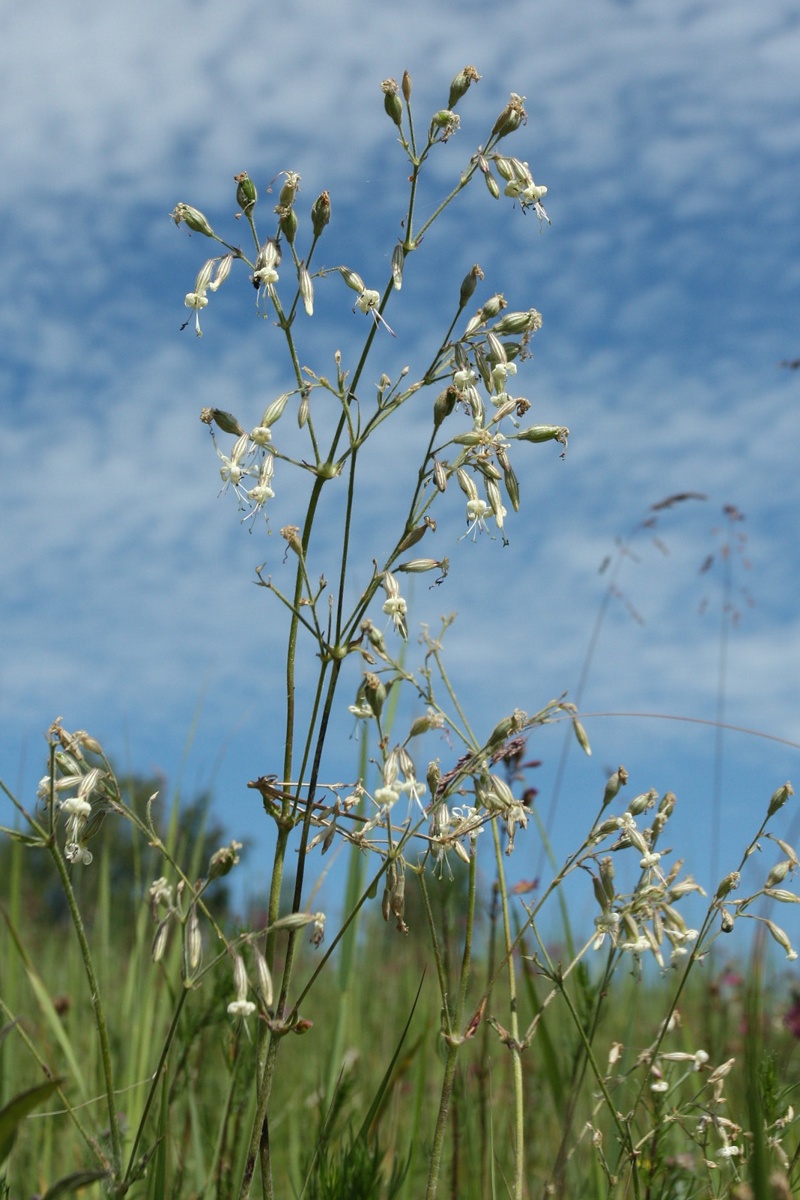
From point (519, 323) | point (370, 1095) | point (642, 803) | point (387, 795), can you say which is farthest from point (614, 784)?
point (370, 1095)

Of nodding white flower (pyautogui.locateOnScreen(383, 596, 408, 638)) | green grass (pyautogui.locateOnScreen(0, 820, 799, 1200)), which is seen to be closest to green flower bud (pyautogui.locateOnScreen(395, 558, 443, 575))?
nodding white flower (pyautogui.locateOnScreen(383, 596, 408, 638))

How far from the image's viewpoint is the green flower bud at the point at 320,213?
2467 mm

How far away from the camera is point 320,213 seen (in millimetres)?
2484

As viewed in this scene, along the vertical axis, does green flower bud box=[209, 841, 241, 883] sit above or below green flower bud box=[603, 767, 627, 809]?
below

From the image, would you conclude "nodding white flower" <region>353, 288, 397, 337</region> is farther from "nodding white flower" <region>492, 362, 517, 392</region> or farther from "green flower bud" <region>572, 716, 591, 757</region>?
"green flower bud" <region>572, 716, 591, 757</region>

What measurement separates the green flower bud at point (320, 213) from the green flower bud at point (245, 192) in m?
0.15

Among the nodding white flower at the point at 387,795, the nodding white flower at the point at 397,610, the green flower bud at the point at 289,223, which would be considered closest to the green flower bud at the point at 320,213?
the green flower bud at the point at 289,223

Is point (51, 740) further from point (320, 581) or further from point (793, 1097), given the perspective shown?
point (793, 1097)

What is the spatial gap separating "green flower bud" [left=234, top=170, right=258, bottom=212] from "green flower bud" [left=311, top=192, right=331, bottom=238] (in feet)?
0.49

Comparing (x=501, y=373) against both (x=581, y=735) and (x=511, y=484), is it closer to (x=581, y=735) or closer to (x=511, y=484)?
(x=511, y=484)

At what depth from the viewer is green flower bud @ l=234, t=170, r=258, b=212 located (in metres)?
2.49

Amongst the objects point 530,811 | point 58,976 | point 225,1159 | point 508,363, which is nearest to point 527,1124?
point 225,1159

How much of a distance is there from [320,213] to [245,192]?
187mm

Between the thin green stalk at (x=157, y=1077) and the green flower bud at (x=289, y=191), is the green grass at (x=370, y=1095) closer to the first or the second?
the thin green stalk at (x=157, y=1077)
